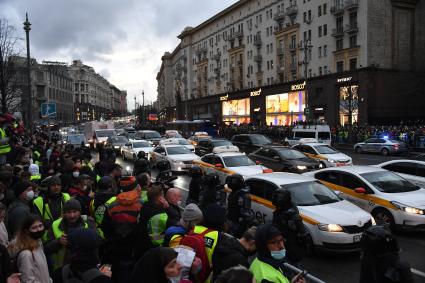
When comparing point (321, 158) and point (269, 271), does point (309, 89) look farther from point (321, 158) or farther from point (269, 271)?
point (269, 271)

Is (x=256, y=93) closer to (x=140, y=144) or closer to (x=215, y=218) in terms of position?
(x=140, y=144)

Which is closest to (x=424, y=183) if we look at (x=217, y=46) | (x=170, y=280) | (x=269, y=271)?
(x=269, y=271)

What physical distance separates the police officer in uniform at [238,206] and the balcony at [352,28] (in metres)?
45.6

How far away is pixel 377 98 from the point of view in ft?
151

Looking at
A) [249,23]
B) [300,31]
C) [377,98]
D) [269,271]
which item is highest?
[249,23]

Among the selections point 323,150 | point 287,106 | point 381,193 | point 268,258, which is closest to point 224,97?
point 287,106

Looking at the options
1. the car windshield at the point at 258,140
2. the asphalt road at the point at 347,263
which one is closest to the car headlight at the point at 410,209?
the asphalt road at the point at 347,263

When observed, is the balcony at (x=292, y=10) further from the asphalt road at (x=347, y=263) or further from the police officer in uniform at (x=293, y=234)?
the police officer in uniform at (x=293, y=234)

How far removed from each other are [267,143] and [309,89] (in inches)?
1220

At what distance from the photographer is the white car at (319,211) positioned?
7871mm

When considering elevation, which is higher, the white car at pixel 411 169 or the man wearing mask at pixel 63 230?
the man wearing mask at pixel 63 230

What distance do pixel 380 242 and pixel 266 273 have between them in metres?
1.05

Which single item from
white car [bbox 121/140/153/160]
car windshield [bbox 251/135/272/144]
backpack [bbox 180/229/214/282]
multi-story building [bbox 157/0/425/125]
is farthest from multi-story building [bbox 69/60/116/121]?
backpack [bbox 180/229/214/282]

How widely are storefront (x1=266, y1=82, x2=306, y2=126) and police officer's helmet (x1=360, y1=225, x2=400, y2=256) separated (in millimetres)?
53599
